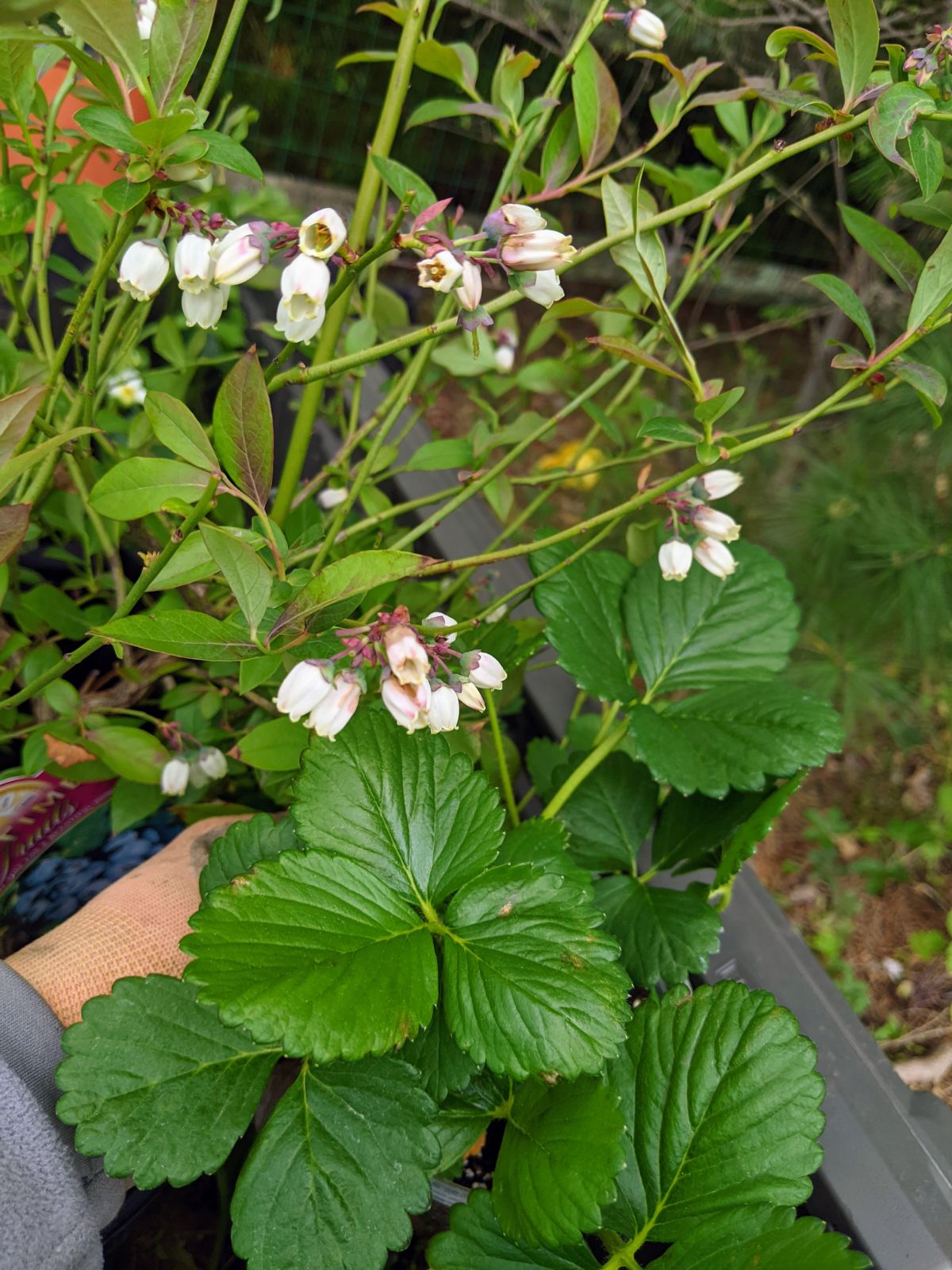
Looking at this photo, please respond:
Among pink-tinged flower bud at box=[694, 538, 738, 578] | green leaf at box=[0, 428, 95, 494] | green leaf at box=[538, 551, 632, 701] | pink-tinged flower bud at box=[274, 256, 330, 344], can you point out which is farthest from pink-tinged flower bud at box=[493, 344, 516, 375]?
green leaf at box=[0, 428, 95, 494]

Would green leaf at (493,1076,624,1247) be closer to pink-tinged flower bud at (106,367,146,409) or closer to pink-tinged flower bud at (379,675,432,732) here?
pink-tinged flower bud at (379,675,432,732)

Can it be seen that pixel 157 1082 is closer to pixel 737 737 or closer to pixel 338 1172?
pixel 338 1172

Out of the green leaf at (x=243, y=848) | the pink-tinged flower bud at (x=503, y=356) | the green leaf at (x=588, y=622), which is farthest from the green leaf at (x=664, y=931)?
the pink-tinged flower bud at (x=503, y=356)

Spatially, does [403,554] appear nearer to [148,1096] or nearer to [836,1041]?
[148,1096]

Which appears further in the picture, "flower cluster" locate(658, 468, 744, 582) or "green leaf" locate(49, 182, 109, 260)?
"green leaf" locate(49, 182, 109, 260)

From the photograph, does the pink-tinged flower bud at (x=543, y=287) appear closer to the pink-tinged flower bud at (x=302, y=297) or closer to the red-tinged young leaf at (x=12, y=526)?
the pink-tinged flower bud at (x=302, y=297)

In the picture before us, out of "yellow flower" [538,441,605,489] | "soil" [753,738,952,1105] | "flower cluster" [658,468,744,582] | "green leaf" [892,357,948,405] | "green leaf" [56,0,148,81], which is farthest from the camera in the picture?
"yellow flower" [538,441,605,489]
